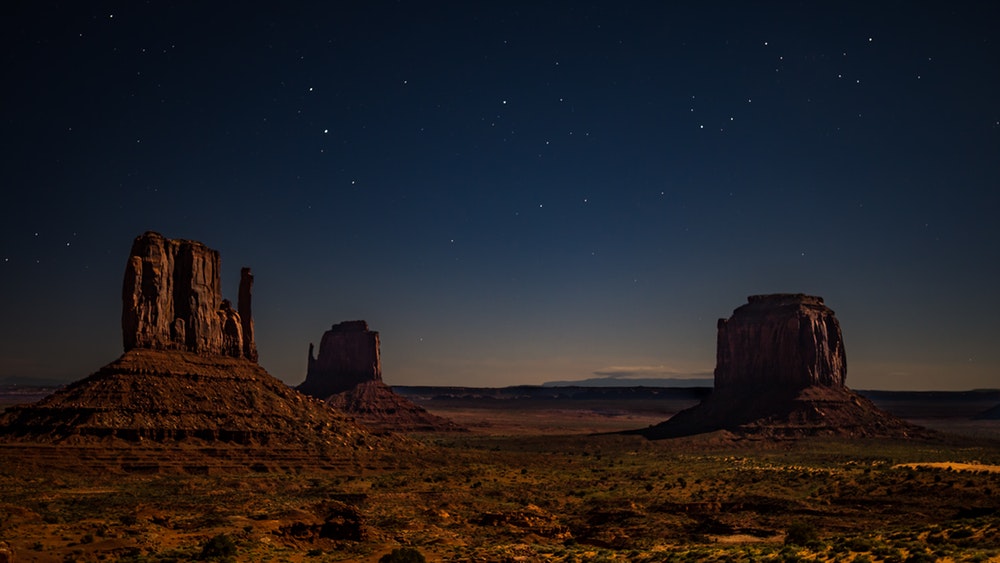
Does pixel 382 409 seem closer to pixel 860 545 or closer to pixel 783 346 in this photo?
pixel 783 346

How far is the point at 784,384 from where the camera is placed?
122312mm

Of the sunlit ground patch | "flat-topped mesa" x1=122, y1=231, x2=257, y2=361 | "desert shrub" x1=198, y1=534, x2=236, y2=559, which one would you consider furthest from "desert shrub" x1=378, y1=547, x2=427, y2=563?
the sunlit ground patch

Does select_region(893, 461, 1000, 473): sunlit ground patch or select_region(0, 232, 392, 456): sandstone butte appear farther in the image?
select_region(893, 461, 1000, 473): sunlit ground patch

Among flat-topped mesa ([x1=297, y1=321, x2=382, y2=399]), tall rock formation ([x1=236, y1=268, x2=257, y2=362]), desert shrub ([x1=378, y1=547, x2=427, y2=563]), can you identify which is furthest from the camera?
flat-topped mesa ([x1=297, y1=321, x2=382, y2=399])

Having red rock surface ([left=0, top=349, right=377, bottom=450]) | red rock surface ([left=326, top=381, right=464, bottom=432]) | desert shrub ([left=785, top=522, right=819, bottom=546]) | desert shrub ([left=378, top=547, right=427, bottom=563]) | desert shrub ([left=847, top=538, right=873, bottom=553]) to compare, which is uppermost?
red rock surface ([left=0, top=349, right=377, bottom=450])

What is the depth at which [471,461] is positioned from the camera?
79250mm

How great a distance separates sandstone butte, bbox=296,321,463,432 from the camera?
153 metres

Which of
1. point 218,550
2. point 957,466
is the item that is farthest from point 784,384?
point 218,550

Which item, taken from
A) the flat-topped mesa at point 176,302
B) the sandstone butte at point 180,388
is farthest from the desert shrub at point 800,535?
the flat-topped mesa at point 176,302

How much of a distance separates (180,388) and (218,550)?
133 feet

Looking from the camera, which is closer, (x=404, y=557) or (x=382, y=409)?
(x=404, y=557)

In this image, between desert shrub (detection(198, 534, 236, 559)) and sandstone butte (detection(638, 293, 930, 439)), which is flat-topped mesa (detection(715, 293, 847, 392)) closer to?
sandstone butte (detection(638, 293, 930, 439))

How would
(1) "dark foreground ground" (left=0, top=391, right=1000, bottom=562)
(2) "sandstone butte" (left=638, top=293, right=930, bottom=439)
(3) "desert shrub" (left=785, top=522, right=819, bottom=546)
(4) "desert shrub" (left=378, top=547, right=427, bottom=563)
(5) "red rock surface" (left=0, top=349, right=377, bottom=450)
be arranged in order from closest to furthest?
(4) "desert shrub" (left=378, top=547, right=427, bottom=563) → (1) "dark foreground ground" (left=0, top=391, right=1000, bottom=562) → (3) "desert shrub" (left=785, top=522, right=819, bottom=546) → (5) "red rock surface" (left=0, top=349, right=377, bottom=450) → (2) "sandstone butte" (left=638, top=293, right=930, bottom=439)

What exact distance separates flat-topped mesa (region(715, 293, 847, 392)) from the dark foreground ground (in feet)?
117
